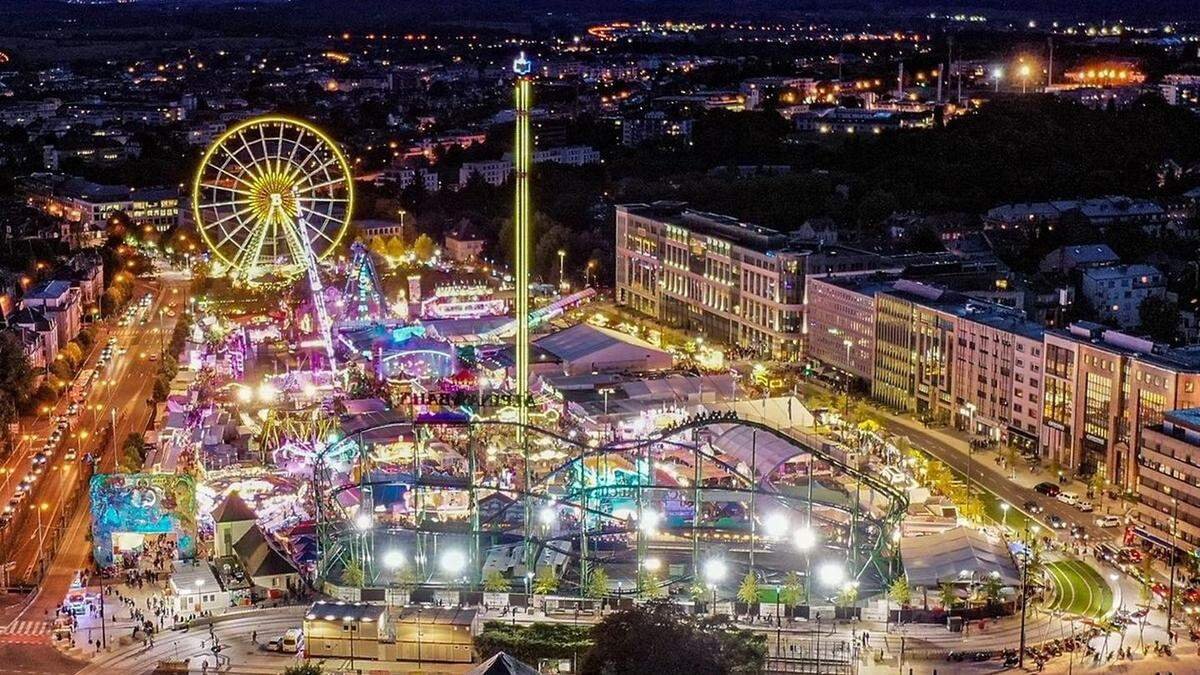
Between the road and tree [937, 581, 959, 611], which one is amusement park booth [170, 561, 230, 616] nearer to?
the road

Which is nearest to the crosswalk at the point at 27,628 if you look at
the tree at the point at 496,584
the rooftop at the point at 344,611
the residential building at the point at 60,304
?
the rooftop at the point at 344,611

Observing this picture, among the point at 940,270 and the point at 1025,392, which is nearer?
the point at 1025,392

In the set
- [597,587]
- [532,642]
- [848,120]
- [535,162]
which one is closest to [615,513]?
[597,587]

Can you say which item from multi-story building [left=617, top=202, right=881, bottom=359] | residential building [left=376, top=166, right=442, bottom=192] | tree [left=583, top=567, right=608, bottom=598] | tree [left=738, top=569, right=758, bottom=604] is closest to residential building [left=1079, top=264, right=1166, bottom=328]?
multi-story building [left=617, top=202, right=881, bottom=359]

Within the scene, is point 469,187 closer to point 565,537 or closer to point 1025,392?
point 1025,392

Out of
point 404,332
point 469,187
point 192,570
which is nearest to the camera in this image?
point 192,570

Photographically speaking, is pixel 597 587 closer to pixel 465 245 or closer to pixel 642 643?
pixel 642 643

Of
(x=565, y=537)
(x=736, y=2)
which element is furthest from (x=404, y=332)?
(x=736, y=2)
